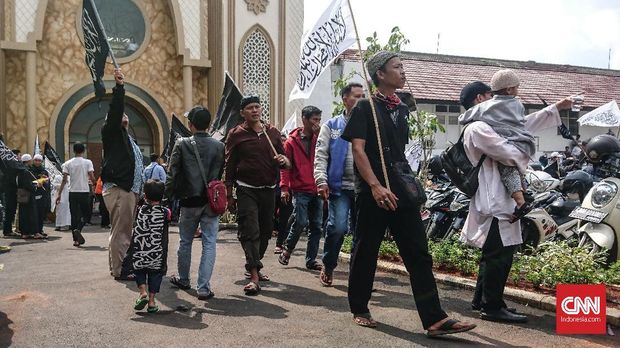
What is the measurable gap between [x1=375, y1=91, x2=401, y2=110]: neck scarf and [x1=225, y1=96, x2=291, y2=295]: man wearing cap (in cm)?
176

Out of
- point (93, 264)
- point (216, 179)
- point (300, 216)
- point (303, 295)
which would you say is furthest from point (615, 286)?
point (93, 264)

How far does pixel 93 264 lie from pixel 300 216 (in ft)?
9.24

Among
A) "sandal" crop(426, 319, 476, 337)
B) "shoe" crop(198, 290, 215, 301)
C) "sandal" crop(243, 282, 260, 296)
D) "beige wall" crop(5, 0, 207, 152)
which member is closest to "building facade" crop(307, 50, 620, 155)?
"beige wall" crop(5, 0, 207, 152)

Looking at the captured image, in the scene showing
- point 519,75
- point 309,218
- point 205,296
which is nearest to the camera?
point 205,296

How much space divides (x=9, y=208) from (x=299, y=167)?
765cm

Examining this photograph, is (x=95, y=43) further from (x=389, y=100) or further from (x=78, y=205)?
(x=78, y=205)

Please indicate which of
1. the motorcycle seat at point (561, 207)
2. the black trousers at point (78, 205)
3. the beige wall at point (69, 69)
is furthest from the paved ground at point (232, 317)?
the beige wall at point (69, 69)

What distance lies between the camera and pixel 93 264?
786 cm

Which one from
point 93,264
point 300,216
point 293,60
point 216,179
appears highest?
point 293,60

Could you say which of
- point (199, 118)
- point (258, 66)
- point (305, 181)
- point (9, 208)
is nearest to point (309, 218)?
point (305, 181)

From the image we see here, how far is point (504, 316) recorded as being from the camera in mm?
A: 4703

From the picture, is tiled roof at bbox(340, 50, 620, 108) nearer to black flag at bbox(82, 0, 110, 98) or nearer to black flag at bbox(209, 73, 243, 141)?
black flag at bbox(209, 73, 243, 141)

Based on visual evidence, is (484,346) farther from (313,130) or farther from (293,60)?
(293,60)

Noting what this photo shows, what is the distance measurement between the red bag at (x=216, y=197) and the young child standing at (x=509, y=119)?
7.70 feet
